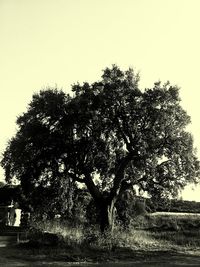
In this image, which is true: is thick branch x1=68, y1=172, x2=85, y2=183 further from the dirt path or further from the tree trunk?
the dirt path

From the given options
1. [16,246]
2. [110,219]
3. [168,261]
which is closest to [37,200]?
[110,219]

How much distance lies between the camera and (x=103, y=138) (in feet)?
91.6

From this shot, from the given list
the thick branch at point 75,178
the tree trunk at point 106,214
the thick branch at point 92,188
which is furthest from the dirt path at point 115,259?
the thick branch at point 75,178

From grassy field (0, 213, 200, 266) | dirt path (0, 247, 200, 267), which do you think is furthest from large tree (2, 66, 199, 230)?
dirt path (0, 247, 200, 267)

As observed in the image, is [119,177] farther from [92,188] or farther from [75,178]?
[75,178]

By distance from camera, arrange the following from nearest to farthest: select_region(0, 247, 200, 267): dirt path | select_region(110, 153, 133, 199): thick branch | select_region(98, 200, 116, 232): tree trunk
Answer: select_region(0, 247, 200, 267): dirt path
select_region(98, 200, 116, 232): tree trunk
select_region(110, 153, 133, 199): thick branch

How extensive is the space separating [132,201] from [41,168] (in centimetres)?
984

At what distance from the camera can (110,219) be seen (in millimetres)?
26281

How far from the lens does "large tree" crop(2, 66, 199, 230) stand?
26.6 m

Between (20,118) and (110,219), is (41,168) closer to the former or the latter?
(20,118)

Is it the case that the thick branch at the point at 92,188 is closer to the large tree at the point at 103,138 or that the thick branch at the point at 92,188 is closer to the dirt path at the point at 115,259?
the large tree at the point at 103,138

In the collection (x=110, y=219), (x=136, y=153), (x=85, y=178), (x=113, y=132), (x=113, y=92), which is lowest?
(x=110, y=219)

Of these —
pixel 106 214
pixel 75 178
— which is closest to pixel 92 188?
pixel 75 178

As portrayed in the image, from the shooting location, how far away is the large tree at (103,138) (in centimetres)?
2658
